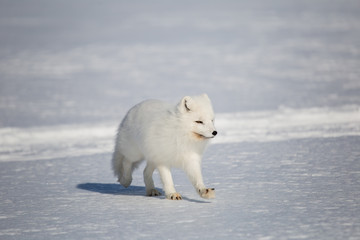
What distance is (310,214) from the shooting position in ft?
11.8

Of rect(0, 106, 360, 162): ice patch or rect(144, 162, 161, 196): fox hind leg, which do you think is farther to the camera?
rect(0, 106, 360, 162): ice patch

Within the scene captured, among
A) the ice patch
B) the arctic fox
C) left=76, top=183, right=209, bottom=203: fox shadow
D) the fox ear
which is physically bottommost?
left=76, top=183, right=209, bottom=203: fox shadow

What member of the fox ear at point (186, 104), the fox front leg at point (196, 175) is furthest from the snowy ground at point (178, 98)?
the fox ear at point (186, 104)

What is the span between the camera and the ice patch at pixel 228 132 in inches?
277

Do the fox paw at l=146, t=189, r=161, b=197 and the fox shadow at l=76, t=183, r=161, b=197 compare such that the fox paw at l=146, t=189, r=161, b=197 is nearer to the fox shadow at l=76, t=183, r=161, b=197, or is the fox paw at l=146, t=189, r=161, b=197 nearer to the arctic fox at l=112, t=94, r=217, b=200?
the arctic fox at l=112, t=94, r=217, b=200

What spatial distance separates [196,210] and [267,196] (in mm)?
644

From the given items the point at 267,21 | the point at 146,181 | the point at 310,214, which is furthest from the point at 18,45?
the point at 310,214

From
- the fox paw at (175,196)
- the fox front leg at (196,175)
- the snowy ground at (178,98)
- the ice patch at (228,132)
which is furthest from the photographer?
the ice patch at (228,132)

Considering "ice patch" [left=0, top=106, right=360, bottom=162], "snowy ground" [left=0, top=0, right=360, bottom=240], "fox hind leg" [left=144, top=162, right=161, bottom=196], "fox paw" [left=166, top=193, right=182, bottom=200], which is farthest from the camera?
"ice patch" [left=0, top=106, right=360, bottom=162]

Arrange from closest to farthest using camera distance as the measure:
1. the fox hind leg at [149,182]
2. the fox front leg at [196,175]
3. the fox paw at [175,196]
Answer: the fox front leg at [196,175] < the fox paw at [175,196] < the fox hind leg at [149,182]

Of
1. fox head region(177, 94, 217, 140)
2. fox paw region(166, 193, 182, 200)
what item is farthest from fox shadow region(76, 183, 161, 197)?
fox head region(177, 94, 217, 140)

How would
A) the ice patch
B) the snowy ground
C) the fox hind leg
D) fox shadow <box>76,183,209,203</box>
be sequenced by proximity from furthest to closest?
the ice patch → fox shadow <box>76,183,209,203</box> → the fox hind leg → the snowy ground

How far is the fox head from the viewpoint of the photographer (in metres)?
4.03

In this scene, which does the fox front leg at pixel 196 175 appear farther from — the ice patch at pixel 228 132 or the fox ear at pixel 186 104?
the ice patch at pixel 228 132
